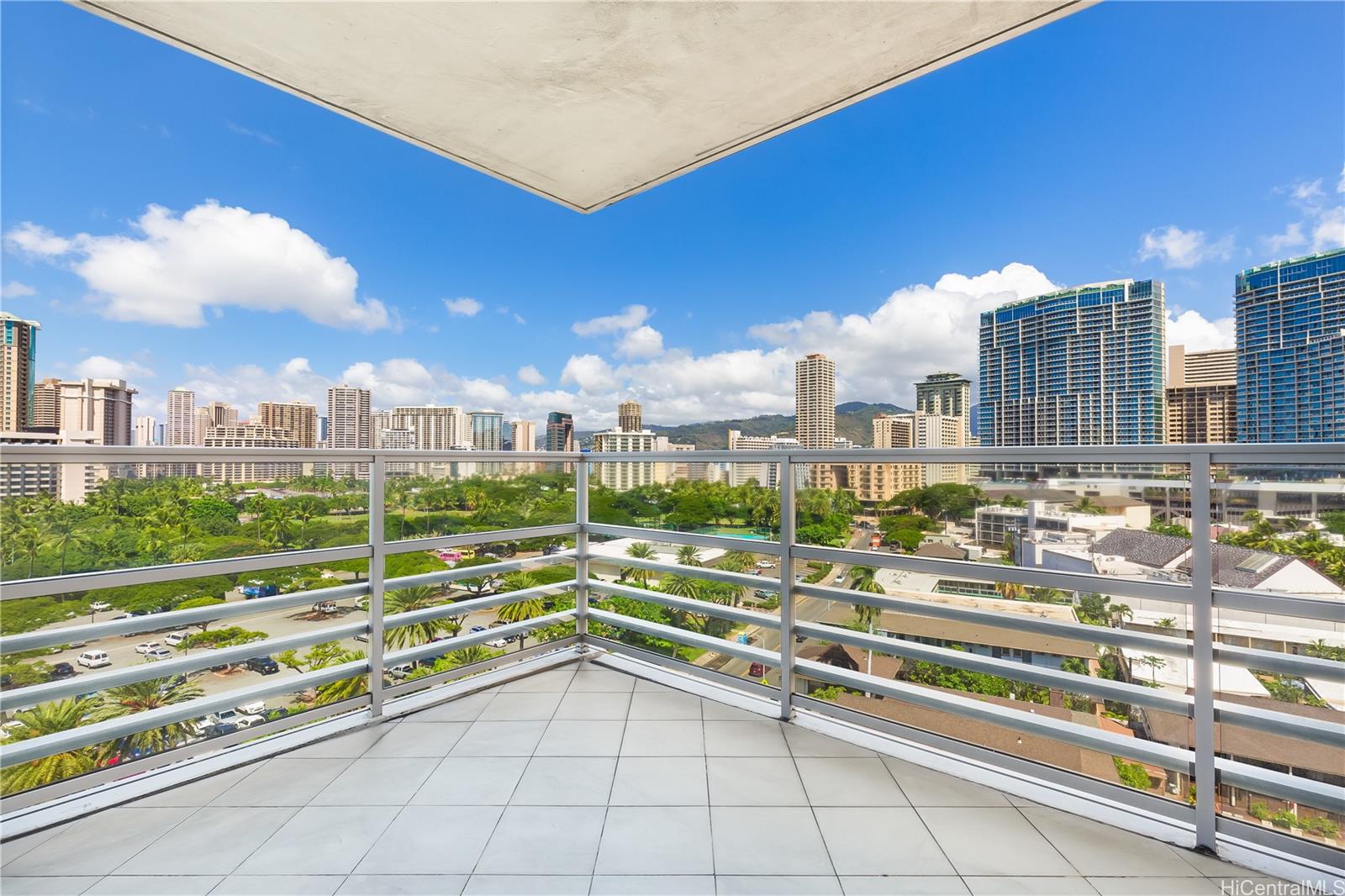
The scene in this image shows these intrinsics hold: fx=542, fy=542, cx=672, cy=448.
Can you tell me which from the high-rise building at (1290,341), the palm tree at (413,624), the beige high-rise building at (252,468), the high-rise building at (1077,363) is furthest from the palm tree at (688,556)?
the high-rise building at (1077,363)

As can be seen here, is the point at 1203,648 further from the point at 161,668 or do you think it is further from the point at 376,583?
the point at 161,668

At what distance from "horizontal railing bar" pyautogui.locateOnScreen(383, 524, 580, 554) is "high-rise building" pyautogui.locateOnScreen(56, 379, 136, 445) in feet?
3.51

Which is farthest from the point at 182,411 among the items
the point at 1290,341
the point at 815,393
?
the point at 1290,341

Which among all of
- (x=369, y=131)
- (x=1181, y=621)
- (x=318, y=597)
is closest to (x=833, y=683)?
(x=1181, y=621)

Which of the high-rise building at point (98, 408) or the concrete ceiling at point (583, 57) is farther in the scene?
the high-rise building at point (98, 408)

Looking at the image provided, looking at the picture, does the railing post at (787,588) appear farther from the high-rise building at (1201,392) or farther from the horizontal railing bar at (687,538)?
the high-rise building at (1201,392)

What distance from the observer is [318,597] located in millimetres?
2373

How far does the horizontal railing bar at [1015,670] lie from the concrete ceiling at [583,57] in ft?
7.39

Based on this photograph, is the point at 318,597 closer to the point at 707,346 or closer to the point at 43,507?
the point at 43,507

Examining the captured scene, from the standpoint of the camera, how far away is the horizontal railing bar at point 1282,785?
149 centimetres

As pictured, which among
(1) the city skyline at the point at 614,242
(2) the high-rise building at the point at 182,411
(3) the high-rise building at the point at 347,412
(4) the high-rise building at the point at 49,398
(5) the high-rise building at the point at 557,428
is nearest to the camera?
(4) the high-rise building at the point at 49,398

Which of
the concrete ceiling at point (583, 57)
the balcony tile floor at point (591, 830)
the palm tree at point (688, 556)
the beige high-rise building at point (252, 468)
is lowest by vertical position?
the balcony tile floor at point (591, 830)

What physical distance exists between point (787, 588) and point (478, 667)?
1726mm

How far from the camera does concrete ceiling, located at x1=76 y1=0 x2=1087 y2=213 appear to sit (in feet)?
5.78
